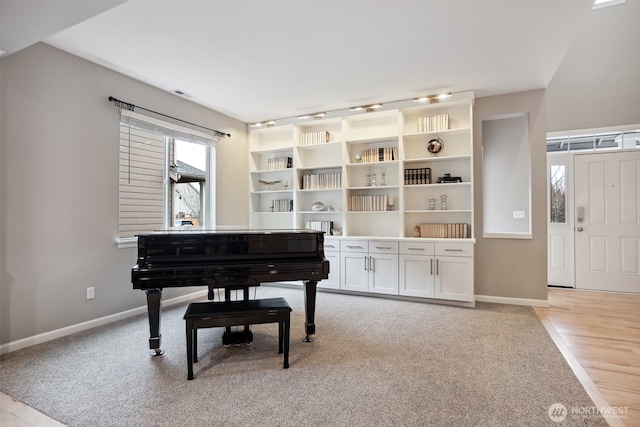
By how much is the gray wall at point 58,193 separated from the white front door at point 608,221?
6187 mm

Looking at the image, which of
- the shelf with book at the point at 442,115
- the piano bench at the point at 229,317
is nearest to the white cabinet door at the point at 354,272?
the shelf with book at the point at 442,115

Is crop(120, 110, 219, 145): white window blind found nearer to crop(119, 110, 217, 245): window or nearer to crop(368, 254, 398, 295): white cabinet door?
crop(119, 110, 217, 245): window

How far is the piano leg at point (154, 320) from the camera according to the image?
2.41 m

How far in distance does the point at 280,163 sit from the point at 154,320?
128 inches

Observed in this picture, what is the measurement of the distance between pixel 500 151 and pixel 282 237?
364 cm

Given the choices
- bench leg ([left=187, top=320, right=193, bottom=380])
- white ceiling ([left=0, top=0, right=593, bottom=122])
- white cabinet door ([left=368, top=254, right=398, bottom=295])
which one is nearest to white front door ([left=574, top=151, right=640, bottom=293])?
white ceiling ([left=0, top=0, right=593, bottom=122])

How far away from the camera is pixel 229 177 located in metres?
4.96

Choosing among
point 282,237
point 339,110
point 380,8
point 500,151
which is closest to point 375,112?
point 339,110

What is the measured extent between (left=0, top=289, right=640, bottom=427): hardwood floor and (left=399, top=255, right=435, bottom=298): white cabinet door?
1.21m

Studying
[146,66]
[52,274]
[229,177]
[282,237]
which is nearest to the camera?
[282,237]

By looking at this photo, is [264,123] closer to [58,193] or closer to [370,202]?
[370,202]

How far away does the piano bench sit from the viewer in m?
2.14

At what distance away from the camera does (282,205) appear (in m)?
5.17

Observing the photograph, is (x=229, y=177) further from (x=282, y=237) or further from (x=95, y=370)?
(x=95, y=370)
